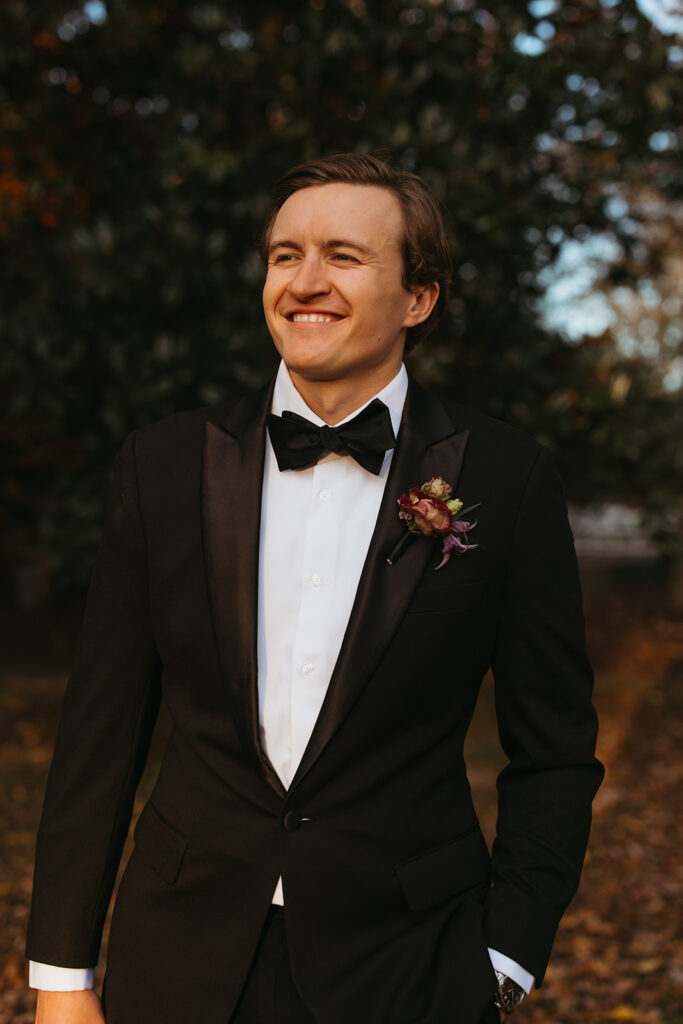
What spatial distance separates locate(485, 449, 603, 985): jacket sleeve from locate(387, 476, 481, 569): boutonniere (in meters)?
0.16

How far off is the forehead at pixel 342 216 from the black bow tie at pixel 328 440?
0.37 meters

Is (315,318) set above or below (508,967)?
above

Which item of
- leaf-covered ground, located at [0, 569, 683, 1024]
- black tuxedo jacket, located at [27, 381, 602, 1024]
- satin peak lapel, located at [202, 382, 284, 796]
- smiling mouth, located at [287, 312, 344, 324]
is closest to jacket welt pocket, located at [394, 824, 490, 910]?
black tuxedo jacket, located at [27, 381, 602, 1024]

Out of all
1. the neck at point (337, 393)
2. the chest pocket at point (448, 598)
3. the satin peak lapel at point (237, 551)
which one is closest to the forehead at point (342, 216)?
the neck at point (337, 393)

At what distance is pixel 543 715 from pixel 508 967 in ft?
1.68

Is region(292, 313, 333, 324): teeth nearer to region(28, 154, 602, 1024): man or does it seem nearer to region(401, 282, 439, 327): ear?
region(28, 154, 602, 1024): man

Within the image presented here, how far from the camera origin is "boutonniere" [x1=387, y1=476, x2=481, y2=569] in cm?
192

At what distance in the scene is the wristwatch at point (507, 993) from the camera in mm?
1950

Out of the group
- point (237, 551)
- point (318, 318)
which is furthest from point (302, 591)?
point (318, 318)

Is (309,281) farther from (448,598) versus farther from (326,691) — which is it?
(326,691)

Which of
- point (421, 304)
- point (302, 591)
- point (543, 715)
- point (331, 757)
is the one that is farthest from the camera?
point (421, 304)

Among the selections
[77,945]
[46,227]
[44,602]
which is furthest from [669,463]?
[44,602]

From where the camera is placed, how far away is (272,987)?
6.13 ft

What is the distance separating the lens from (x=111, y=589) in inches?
81.4
